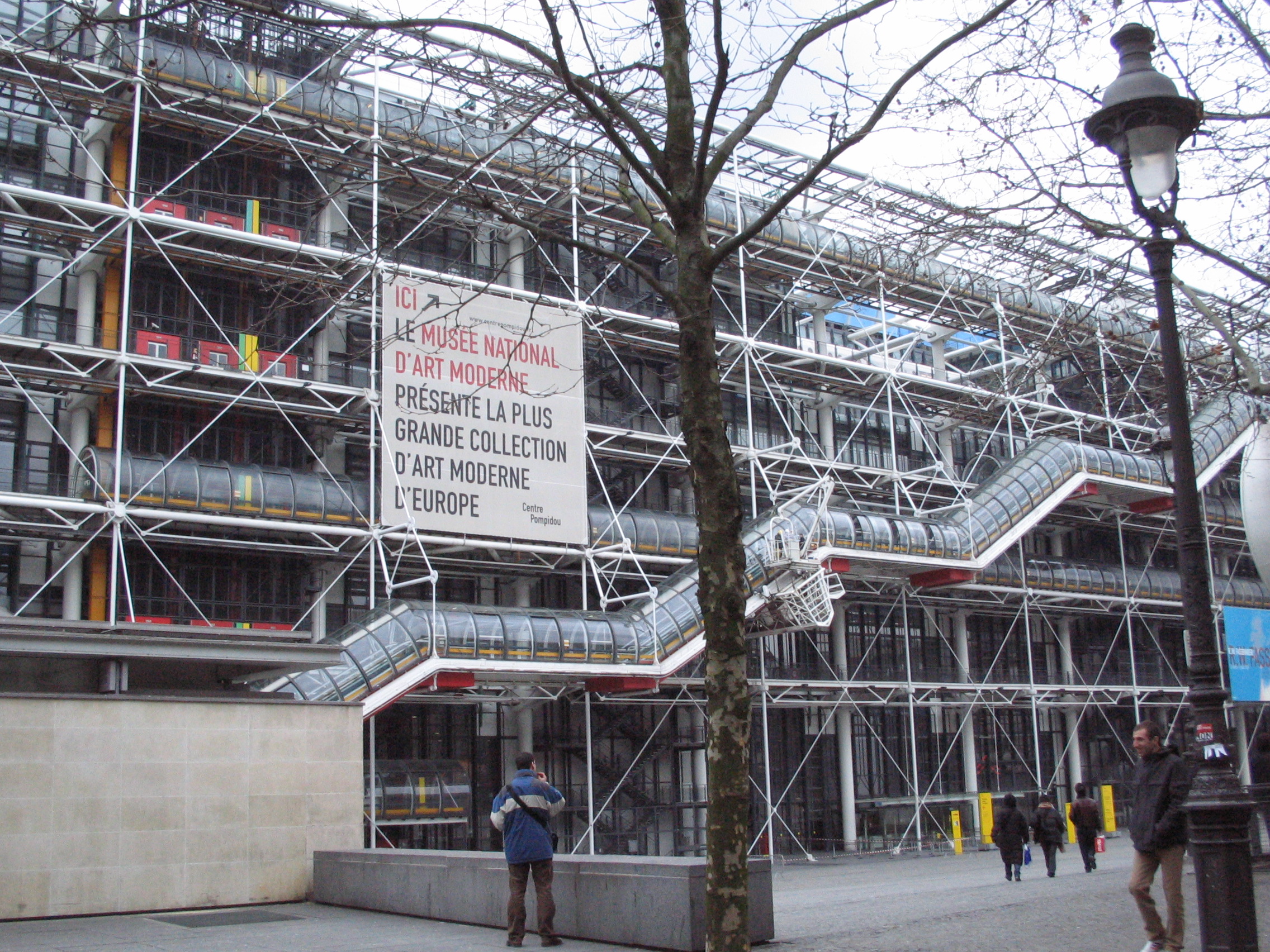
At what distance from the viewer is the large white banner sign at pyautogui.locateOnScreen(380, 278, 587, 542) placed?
25.4 m

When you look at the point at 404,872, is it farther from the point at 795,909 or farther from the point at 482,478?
the point at 482,478

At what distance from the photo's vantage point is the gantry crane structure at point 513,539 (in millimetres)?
22734

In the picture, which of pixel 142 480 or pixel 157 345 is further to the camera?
pixel 157 345

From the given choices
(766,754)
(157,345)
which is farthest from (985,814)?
(157,345)

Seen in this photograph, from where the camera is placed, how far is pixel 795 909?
12734mm

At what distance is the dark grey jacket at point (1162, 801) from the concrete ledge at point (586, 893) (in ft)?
8.13

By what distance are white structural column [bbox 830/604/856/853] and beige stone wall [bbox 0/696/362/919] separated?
2066cm

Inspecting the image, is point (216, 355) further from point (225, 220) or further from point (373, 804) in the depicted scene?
point (373, 804)

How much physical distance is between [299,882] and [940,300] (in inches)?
969

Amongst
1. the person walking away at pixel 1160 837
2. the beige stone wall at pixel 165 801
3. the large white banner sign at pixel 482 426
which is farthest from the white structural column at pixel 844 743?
the person walking away at pixel 1160 837

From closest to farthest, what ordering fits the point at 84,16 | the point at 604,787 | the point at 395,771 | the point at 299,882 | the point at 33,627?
the point at 84,16, the point at 299,882, the point at 33,627, the point at 395,771, the point at 604,787

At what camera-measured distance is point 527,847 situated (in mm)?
9438

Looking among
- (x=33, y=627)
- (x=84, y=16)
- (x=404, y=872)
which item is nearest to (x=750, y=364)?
(x=33, y=627)

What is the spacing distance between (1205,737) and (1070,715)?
36453 millimetres
